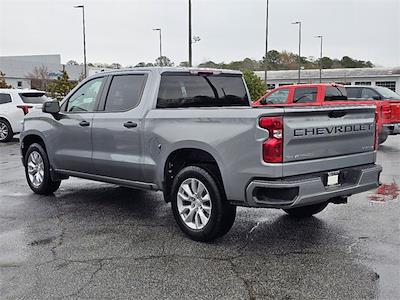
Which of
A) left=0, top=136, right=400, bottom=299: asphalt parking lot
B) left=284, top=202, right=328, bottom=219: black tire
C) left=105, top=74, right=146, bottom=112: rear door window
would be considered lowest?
left=0, top=136, right=400, bottom=299: asphalt parking lot

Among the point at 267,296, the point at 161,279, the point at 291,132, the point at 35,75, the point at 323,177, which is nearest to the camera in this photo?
the point at 267,296

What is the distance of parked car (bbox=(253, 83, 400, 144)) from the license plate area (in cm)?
736

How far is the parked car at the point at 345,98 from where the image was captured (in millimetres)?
13070

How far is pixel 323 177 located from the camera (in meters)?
4.73

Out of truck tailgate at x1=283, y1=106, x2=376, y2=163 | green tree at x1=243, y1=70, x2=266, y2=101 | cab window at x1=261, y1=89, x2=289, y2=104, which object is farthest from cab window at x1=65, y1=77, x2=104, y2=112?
green tree at x1=243, y1=70, x2=266, y2=101

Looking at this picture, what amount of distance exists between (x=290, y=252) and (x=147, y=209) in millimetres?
2464

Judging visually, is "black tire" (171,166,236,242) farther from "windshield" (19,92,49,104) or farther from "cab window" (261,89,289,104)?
"windshield" (19,92,49,104)

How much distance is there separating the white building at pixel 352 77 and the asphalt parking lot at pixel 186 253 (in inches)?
2365

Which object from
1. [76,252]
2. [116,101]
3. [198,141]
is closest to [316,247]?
[198,141]

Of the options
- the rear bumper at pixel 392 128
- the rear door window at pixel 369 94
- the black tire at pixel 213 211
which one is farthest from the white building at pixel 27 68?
the black tire at pixel 213 211

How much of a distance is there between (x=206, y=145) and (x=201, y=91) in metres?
1.44

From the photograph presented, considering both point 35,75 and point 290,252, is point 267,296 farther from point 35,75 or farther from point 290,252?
point 35,75

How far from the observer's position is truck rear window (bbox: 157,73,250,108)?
5.90 m

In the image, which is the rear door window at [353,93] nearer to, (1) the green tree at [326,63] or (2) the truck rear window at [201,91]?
(2) the truck rear window at [201,91]
